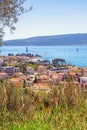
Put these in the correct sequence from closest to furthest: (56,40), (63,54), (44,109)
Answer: (44,109) < (63,54) < (56,40)

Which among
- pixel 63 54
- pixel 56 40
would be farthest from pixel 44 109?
pixel 56 40

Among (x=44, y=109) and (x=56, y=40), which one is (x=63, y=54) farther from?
(x=44, y=109)

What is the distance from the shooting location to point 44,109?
468 centimetres

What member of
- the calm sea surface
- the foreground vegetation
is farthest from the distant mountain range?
the foreground vegetation

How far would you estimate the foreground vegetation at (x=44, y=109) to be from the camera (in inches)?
152

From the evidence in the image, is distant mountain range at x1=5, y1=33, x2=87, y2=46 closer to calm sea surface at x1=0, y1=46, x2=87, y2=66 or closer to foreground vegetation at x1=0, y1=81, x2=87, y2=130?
calm sea surface at x1=0, y1=46, x2=87, y2=66

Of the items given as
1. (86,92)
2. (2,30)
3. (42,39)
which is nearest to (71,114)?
(86,92)

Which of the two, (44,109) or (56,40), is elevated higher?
(44,109)

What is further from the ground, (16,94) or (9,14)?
(9,14)

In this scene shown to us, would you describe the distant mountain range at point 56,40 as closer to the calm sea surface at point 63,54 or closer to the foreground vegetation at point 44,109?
the calm sea surface at point 63,54

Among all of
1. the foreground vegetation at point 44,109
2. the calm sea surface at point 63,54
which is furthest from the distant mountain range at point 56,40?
the foreground vegetation at point 44,109

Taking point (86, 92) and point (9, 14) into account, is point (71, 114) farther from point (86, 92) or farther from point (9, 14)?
point (9, 14)

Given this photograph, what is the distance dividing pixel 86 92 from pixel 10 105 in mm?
1272

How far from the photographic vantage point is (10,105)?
171 inches
